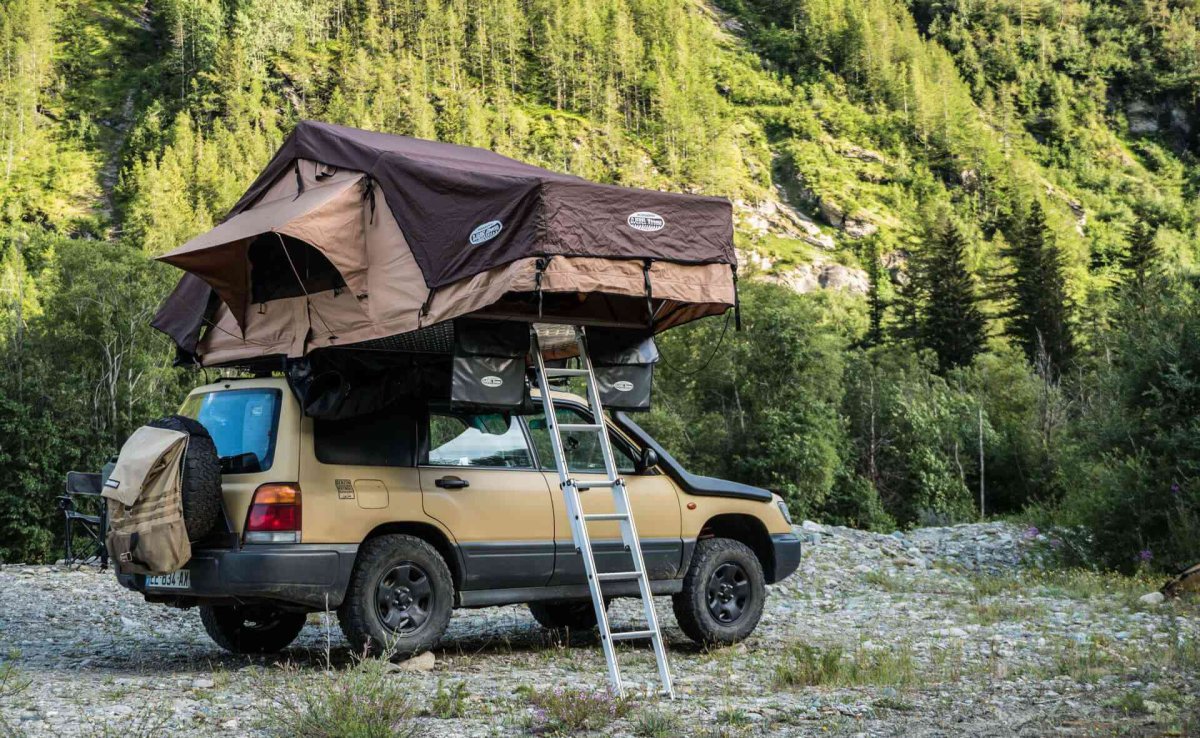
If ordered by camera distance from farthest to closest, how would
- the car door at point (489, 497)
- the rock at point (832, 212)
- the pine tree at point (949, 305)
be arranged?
the rock at point (832, 212) < the pine tree at point (949, 305) < the car door at point (489, 497)

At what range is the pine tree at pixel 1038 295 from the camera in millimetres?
69062

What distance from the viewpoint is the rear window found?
24.5ft

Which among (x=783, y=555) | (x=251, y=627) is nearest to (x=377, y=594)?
(x=251, y=627)

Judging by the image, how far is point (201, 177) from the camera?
362ft

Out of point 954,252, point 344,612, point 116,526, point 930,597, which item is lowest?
point 930,597

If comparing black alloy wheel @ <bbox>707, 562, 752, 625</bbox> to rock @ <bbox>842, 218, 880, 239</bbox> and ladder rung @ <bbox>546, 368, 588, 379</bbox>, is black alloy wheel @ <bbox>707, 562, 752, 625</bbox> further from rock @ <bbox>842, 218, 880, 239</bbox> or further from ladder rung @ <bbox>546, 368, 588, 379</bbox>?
rock @ <bbox>842, 218, 880, 239</bbox>

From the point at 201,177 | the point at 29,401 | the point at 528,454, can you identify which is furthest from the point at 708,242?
the point at 201,177

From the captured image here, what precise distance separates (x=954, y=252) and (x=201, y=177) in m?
75.2

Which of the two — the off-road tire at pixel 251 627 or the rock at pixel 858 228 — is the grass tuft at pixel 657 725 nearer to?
the off-road tire at pixel 251 627

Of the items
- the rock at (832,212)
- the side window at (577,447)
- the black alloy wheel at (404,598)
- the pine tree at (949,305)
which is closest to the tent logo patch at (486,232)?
the side window at (577,447)

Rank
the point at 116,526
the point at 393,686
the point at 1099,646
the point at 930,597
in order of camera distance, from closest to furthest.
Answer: the point at 393,686
the point at 116,526
the point at 1099,646
the point at 930,597

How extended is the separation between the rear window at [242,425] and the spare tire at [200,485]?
25 cm

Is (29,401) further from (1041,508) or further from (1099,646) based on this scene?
(1099,646)

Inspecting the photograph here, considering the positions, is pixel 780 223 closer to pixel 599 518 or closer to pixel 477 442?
pixel 477 442
